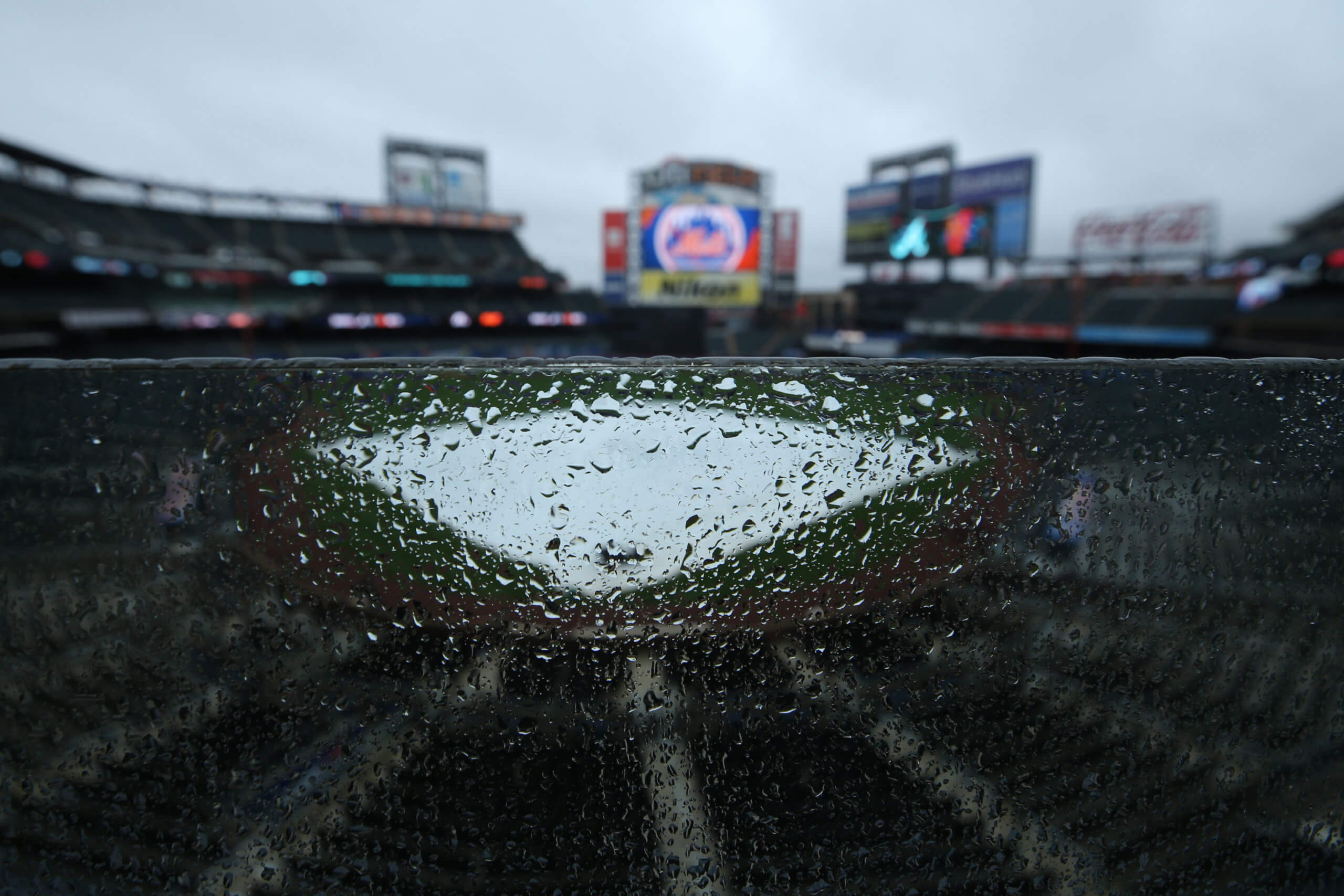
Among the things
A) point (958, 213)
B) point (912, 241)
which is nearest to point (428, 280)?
point (912, 241)

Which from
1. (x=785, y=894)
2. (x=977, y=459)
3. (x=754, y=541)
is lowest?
(x=785, y=894)

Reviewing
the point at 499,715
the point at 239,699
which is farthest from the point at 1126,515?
the point at 239,699

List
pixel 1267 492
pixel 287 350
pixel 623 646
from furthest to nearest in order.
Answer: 1. pixel 287 350
2. pixel 1267 492
3. pixel 623 646

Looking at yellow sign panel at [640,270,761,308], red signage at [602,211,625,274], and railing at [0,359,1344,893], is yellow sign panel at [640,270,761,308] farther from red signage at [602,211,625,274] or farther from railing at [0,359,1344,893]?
railing at [0,359,1344,893]

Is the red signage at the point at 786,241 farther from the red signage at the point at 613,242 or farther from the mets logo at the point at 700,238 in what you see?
the mets logo at the point at 700,238

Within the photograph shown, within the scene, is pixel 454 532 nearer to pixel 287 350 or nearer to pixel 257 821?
pixel 257 821

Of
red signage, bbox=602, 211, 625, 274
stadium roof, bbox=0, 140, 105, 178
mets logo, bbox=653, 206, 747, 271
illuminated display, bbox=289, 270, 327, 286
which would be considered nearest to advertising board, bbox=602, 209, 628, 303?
red signage, bbox=602, 211, 625, 274

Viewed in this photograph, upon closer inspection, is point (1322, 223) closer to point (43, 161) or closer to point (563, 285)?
point (563, 285)
